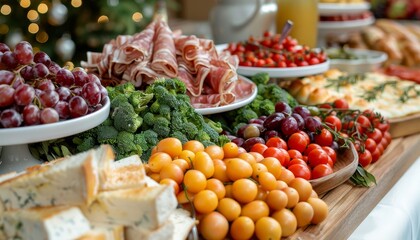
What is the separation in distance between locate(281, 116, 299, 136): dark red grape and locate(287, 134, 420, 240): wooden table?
0.21m

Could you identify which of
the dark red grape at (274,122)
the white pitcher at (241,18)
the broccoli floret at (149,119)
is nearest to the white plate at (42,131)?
the broccoli floret at (149,119)

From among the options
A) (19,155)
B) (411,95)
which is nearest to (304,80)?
(411,95)

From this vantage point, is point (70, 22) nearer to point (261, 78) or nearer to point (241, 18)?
point (241, 18)

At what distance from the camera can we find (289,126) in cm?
143

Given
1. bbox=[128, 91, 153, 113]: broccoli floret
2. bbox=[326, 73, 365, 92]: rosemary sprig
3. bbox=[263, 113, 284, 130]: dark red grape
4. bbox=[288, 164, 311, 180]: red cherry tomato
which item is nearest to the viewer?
bbox=[288, 164, 311, 180]: red cherry tomato

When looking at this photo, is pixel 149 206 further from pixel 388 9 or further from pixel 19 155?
pixel 388 9

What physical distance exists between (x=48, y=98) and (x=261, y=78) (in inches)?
40.0

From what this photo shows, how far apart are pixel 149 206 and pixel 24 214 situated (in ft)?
0.73

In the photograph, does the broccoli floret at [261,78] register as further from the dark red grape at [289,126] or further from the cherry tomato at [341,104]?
the dark red grape at [289,126]

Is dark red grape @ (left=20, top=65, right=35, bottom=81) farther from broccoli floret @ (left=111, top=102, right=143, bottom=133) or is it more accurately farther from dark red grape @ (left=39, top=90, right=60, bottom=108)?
broccoli floret @ (left=111, top=102, right=143, bottom=133)

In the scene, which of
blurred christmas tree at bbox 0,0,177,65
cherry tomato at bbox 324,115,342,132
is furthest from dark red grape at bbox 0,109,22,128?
blurred christmas tree at bbox 0,0,177,65

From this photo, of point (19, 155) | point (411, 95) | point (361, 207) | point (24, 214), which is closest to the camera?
point (24, 214)

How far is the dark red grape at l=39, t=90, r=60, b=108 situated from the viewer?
1.10 m

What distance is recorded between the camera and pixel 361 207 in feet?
4.39
